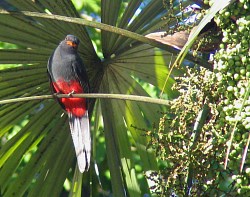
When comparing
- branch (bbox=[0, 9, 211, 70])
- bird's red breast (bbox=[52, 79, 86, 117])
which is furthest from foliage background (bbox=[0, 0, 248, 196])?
branch (bbox=[0, 9, 211, 70])

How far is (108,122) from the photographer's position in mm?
3762

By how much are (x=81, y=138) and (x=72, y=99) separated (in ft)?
1.15

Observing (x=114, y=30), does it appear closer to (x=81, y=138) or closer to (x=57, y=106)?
(x=81, y=138)

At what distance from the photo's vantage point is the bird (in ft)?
11.5

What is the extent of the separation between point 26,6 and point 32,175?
0.91 metres

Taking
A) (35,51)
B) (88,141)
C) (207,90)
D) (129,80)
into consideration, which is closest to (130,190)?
(88,141)

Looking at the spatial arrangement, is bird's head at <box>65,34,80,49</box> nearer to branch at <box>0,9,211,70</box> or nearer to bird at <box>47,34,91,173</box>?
bird at <box>47,34,91,173</box>

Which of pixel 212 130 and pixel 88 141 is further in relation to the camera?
pixel 88 141

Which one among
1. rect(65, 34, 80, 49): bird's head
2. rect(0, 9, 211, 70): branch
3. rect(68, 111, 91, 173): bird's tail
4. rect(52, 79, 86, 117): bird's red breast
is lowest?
rect(68, 111, 91, 173): bird's tail

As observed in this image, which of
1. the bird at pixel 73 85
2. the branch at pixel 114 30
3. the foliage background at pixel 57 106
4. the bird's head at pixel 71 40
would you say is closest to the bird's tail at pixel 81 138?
the bird at pixel 73 85

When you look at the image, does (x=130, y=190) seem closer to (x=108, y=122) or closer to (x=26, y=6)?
(x=108, y=122)

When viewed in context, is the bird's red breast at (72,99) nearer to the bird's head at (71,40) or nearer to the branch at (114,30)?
the bird's head at (71,40)

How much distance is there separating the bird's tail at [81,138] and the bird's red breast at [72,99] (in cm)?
4

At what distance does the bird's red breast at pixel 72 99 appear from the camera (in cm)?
374
